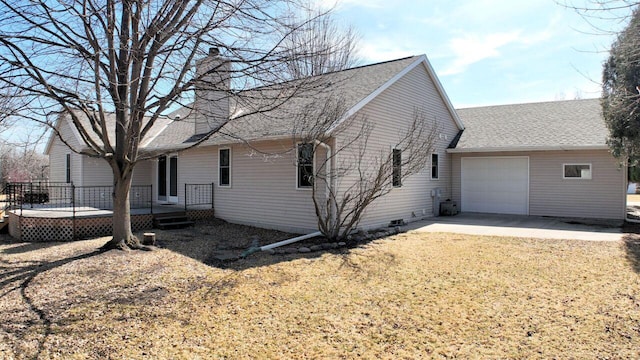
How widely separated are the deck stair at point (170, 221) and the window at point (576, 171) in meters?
12.8

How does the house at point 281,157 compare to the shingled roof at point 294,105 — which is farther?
the house at point 281,157

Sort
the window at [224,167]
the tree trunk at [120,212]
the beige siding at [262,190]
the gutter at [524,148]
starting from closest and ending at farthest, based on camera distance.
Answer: the tree trunk at [120,212], the beige siding at [262,190], the window at [224,167], the gutter at [524,148]

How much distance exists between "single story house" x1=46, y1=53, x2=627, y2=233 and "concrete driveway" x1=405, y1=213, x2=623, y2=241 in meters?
0.94

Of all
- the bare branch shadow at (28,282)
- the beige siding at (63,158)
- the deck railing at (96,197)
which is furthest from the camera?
the beige siding at (63,158)

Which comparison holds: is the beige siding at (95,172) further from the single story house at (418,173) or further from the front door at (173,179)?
the front door at (173,179)

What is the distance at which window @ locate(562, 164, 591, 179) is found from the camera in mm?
13953

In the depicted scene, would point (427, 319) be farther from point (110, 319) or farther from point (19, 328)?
point (19, 328)

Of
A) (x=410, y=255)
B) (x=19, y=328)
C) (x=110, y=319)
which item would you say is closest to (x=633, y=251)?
(x=410, y=255)

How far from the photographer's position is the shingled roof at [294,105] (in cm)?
1052

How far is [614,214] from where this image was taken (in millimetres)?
13625

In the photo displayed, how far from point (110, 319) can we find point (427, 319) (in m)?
3.70

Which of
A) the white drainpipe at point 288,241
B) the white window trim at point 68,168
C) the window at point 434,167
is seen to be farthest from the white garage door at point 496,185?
the white window trim at point 68,168

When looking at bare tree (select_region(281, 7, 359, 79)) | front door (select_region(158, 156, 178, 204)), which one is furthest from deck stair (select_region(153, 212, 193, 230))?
bare tree (select_region(281, 7, 359, 79))

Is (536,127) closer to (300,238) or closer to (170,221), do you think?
(300,238)
